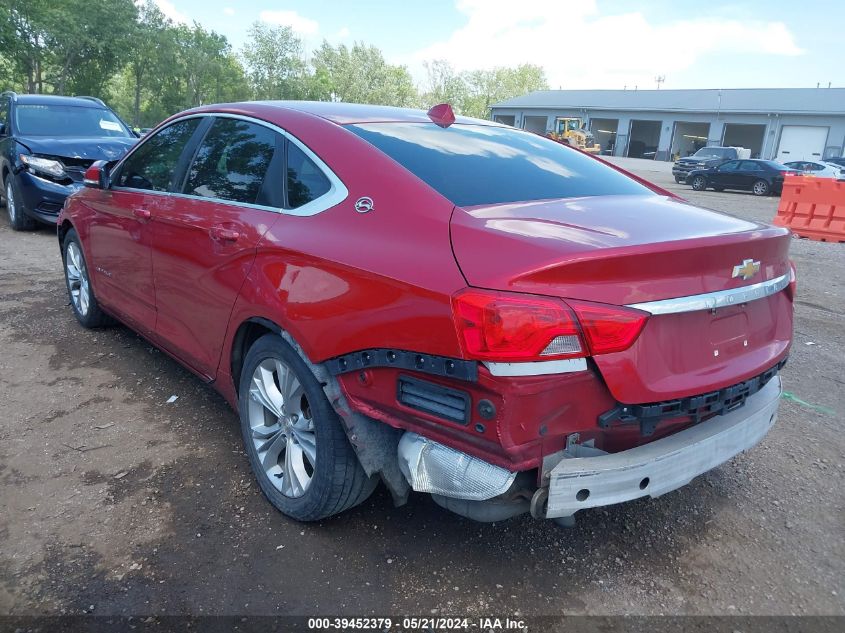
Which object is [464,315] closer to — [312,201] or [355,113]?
[312,201]

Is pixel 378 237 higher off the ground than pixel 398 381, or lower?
higher

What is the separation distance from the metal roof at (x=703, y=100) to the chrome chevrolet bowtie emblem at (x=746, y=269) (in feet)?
153

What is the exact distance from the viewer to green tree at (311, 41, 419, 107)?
6788cm

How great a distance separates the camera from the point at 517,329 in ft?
6.05

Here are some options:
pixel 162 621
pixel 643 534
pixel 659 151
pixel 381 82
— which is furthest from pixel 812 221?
pixel 381 82

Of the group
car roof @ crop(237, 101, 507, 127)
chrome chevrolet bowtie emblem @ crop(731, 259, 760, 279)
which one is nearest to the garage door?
→ car roof @ crop(237, 101, 507, 127)

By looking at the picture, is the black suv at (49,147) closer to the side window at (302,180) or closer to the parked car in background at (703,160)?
the side window at (302,180)

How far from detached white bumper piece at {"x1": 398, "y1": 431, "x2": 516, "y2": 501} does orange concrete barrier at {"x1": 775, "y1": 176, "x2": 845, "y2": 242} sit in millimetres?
12381

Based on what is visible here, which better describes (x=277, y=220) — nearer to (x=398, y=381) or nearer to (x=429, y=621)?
(x=398, y=381)

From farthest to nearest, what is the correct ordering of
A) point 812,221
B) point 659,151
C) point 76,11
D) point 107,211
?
1. point 659,151
2. point 76,11
3. point 812,221
4. point 107,211

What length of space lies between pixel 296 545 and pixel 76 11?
38.0 metres

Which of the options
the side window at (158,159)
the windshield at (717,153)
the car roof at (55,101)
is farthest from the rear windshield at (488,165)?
the windshield at (717,153)

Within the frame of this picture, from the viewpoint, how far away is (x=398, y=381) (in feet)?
6.93

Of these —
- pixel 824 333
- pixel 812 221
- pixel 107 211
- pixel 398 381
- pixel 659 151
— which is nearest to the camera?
pixel 398 381
